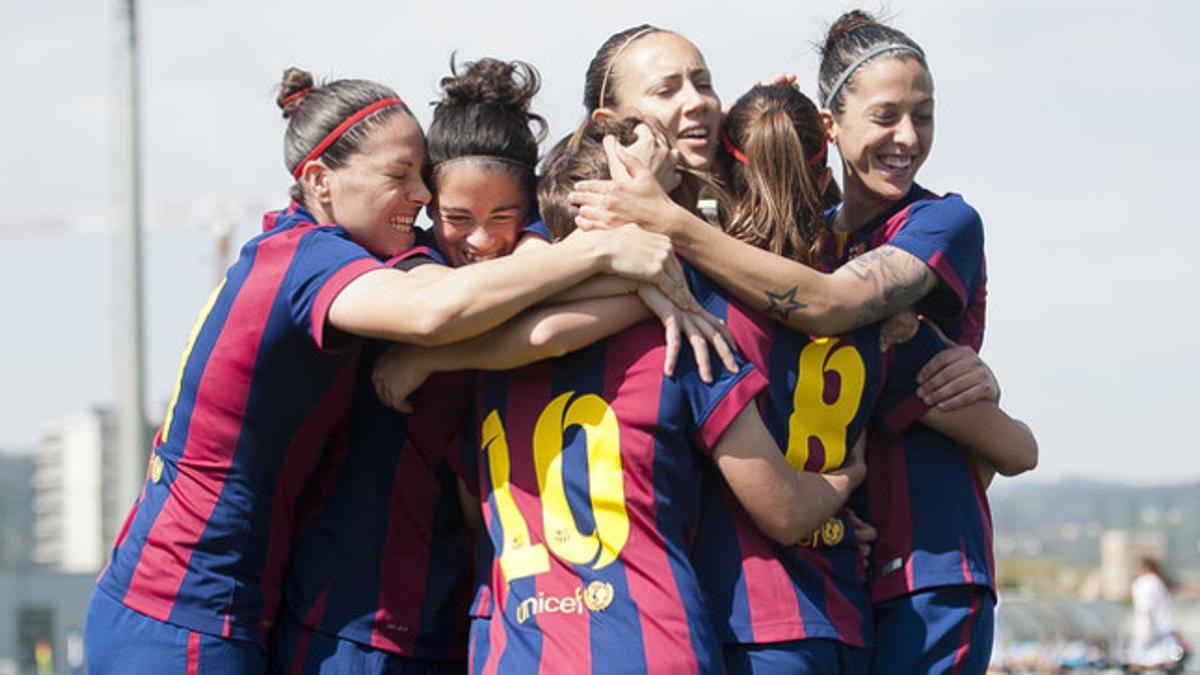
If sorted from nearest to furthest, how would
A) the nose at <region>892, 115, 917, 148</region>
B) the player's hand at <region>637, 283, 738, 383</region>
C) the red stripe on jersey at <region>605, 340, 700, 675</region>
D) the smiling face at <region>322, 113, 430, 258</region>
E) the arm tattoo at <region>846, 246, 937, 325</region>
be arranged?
the red stripe on jersey at <region>605, 340, 700, 675</region>
the player's hand at <region>637, 283, 738, 383</region>
the arm tattoo at <region>846, 246, 937, 325</region>
the smiling face at <region>322, 113, 430, 258</region>
the nose at <region>892, 115, 917, 148</region>

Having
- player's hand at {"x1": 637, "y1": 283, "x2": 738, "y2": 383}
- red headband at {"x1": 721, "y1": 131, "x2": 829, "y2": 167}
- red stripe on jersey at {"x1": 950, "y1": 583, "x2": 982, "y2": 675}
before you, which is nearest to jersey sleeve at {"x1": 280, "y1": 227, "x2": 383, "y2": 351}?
player's hand at {"x1": 637, "y1": 283, "x2": 738, "y2": 383}

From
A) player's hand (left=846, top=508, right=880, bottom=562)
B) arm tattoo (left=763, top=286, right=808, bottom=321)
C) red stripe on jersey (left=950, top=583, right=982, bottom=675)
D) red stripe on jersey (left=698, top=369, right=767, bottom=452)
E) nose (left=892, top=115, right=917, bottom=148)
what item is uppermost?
nose (left=892, top=115, right=917, bottom=148)

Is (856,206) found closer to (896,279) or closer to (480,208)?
(896,279)

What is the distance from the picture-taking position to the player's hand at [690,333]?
411 centimetres

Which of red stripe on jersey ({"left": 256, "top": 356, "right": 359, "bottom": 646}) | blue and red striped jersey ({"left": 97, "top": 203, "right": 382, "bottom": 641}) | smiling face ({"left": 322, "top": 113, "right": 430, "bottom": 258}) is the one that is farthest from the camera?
smiling face ({"left": 322, "top": 113, "right": 430, "bottom": 258})

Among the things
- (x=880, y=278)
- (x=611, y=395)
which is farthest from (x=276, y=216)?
(x=880, y=278)

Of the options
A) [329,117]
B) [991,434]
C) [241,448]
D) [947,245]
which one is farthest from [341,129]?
[991,434]

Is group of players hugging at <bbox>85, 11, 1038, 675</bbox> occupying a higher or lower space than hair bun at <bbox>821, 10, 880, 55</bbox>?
lower

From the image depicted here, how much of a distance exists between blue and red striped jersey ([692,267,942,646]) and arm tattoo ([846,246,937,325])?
0.09 meters

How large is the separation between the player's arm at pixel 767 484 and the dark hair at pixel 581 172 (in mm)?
640

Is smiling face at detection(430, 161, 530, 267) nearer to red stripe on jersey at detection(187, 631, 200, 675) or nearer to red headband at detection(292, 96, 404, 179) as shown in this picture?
red headband at detection(292, 96, 404, 179)

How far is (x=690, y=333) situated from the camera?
4145 millimetres

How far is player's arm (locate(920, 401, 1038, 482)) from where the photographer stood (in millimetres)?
4719

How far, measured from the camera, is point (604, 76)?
5.21 m
